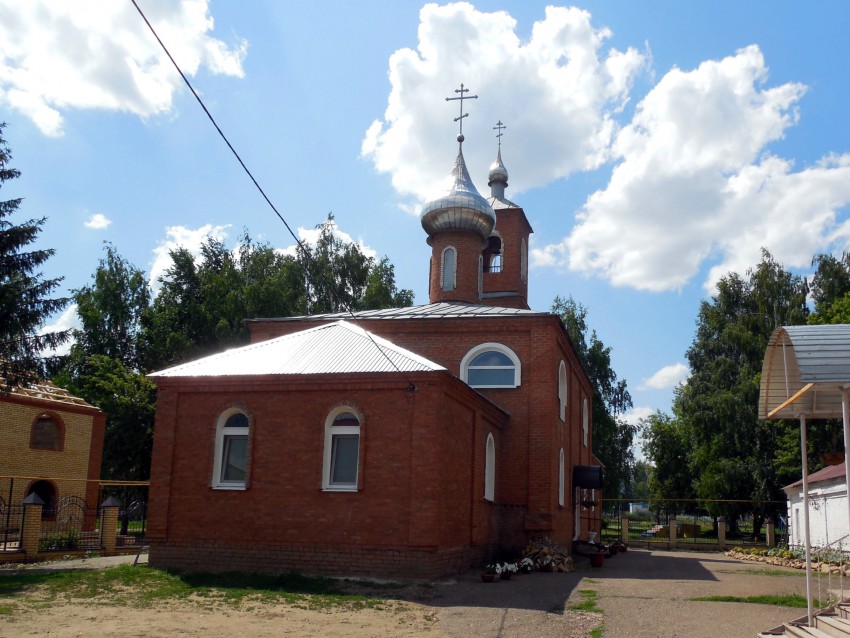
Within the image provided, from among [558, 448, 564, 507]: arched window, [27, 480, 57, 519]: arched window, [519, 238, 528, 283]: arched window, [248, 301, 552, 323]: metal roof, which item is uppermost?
[519, 238, 528, 283]: arched window

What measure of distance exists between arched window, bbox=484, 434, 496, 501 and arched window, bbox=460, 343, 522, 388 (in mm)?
1617

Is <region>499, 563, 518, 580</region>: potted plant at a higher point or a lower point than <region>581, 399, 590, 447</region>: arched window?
lower

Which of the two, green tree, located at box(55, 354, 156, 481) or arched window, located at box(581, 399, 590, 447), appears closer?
arched window, located at box(581, 399, 590, 447)

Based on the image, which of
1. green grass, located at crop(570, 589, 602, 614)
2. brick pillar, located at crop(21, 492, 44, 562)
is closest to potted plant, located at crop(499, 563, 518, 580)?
green grass, located at crop(570, 589, 602, 614)

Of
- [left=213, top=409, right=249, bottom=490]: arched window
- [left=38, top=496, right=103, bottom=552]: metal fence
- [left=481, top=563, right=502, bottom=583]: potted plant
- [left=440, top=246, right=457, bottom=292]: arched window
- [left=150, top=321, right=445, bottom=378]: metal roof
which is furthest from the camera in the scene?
[left=440, top=246, right=457, bottom=292]: arched window

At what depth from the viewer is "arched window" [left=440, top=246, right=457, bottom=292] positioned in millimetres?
22141

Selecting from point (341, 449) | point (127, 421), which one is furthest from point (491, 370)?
point (127, 421)

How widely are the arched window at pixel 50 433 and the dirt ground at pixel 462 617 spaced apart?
47.7 feet

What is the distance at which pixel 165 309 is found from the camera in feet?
107

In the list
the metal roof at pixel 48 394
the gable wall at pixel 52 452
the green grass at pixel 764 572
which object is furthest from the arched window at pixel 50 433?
the green grass at pixel 764 572

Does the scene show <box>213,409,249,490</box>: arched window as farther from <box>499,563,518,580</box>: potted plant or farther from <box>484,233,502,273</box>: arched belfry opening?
<box>484,233,502,273</box>: arched belfry opening

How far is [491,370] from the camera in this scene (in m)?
18.2

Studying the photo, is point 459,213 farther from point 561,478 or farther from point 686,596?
point 686,596

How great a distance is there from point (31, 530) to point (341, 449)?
22.3 feet
